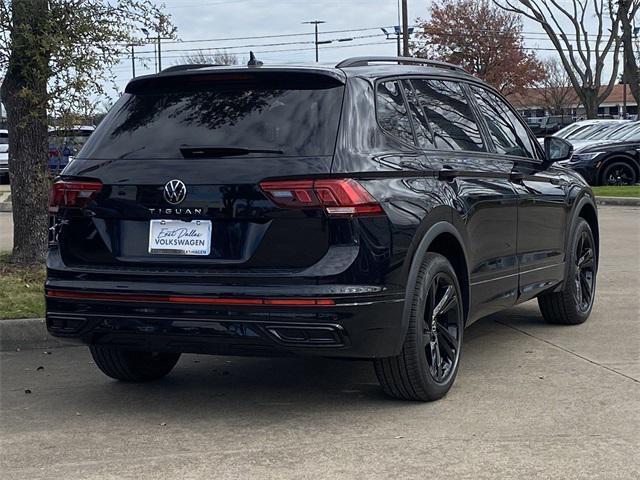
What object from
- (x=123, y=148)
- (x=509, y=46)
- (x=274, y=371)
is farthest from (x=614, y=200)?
(x=509, y=46)

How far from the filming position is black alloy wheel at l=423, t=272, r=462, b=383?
18.2 ft

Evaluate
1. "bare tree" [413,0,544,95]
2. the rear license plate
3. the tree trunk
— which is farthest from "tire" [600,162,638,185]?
"bare tree" [413,0,544,95]

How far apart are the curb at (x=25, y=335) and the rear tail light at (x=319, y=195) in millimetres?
2978

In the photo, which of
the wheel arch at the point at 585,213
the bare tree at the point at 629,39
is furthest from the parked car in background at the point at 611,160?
the wheel arch at the point at 585,213

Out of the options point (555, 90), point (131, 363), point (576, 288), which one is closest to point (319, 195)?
point (131, 363)

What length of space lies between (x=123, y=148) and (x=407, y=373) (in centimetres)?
181

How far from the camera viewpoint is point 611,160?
22.8 metres

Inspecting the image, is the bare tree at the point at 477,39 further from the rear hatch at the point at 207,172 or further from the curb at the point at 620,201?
the rear hatch at the point at 207,172

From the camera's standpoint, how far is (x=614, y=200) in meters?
19.4

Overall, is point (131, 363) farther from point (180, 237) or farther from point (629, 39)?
point (629, 39)

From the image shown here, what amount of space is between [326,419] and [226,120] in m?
1.55

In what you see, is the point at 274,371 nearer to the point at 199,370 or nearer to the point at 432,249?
the point at 199,370

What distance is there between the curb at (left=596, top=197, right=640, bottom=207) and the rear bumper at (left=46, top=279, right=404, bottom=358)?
48.9 ft

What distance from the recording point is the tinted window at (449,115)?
605 cm
